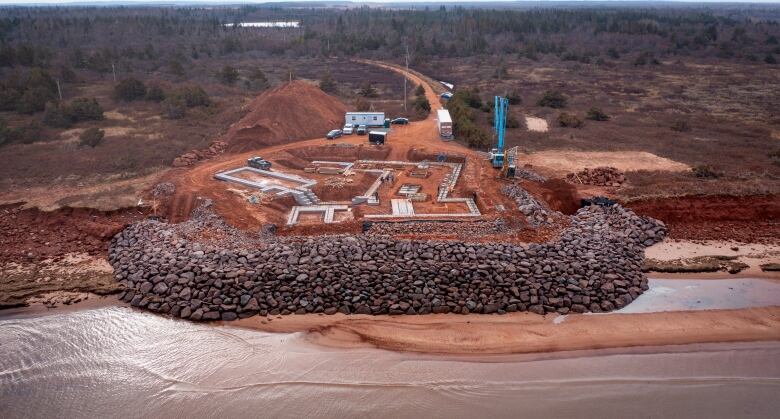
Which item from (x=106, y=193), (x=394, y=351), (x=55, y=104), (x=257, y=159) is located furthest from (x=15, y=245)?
(x=55, y=104)

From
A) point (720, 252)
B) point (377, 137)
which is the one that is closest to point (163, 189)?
point (377, 137)

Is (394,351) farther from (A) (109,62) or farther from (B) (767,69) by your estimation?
(B) (767,69)

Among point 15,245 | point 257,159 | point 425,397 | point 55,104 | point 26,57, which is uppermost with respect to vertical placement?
point 26,57

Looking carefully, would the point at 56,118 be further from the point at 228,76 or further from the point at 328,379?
the point at 328,379

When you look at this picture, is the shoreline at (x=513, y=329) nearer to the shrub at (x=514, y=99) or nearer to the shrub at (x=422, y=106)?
the shrub at (x=422, y=106)

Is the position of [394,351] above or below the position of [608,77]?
below

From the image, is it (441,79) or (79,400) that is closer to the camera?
(79,400)

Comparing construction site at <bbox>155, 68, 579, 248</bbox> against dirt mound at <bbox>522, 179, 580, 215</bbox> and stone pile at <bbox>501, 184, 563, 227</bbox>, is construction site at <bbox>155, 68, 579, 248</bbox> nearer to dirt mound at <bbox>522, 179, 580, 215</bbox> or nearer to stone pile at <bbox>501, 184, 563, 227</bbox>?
dirt mound at <bbox>522, 179, 580, 215</bbox>
